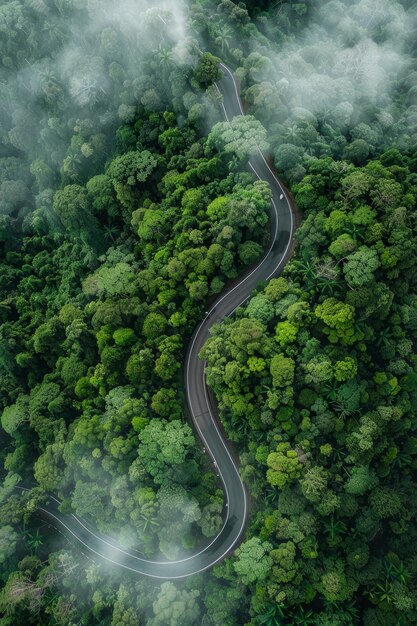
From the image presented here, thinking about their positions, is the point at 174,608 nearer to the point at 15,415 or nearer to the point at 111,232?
the point at 15,415

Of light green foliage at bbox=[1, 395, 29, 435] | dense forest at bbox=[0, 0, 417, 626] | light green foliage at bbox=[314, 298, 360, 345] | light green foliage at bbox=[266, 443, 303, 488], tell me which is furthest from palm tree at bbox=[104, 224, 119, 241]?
light green foliage at bbox=[266, 443, 303, 488]

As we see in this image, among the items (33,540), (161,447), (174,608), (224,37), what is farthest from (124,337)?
(224,37)

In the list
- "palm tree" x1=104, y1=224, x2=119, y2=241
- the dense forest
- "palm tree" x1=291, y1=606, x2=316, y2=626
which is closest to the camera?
"palm tree" x1=291, y1=606, x2=316, y2=626

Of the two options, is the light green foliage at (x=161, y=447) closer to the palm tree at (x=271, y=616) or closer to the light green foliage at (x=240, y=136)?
the palm tree at (x=271, y=616)

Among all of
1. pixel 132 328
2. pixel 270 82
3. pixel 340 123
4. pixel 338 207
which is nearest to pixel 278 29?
pixel 270 82

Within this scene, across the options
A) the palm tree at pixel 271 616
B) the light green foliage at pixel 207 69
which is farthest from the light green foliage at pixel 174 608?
the light green foliage at pixel 207 69

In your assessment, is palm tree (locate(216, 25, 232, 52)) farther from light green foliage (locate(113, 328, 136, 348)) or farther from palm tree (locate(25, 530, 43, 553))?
palm tree (locate(25, 530, 43, 553))

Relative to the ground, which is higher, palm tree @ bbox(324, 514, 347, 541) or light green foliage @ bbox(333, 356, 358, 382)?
light green foliage @ bbox(333, 356, 358, 382)
